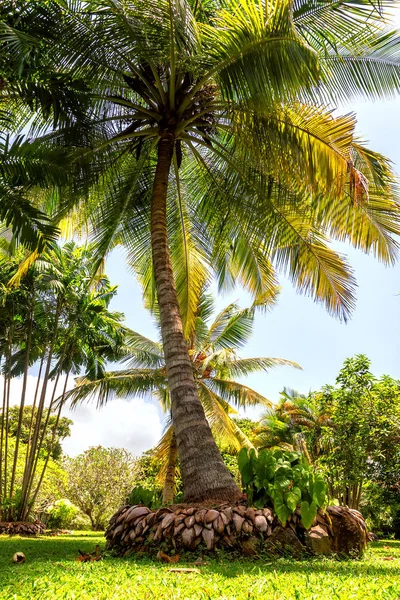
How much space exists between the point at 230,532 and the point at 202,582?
204cm

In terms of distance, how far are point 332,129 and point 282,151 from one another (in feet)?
2.71

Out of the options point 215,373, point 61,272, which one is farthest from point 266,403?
point 61,272

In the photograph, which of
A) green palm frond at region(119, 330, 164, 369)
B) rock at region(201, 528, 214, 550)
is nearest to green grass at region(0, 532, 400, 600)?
rock at region(201, 528, 214, 550)

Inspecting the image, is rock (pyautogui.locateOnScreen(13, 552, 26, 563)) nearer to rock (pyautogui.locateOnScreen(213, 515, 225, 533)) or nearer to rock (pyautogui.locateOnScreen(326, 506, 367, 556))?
rock (pyautogui.locateOnScreen(213, 515, 225, 533))

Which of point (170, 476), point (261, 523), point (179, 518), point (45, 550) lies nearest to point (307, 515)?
point (261, 523)

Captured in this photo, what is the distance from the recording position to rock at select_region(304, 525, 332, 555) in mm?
5520

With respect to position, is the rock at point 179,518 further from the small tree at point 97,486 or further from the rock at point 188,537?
the small tree at point 97,486

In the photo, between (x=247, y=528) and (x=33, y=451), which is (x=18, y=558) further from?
(x=33, y=451)

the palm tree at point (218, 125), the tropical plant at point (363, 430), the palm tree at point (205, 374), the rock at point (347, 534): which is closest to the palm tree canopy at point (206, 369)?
the palm tree at point (205, 374)

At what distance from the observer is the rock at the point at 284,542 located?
5.27 m

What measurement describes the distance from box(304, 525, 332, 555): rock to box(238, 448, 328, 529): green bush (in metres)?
0.25

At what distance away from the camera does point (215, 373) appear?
62.3 ft

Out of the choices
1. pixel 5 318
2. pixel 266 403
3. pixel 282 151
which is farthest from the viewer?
pixel 266 403

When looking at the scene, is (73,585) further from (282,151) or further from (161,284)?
(282,151)
